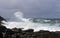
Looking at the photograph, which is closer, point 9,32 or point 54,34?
point 54,34

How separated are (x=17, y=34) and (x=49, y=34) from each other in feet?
6.91

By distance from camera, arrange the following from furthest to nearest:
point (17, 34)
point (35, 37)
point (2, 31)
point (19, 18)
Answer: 1. point (19, 18)
2. point (2, 31)
3. point (17, 34)
4. point (35, 37)

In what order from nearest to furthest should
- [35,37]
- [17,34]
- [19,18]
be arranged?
[35,37] < [17,34] < [19,18]

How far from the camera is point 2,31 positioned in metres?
14.1

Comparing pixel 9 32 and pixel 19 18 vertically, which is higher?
pixel 19 18

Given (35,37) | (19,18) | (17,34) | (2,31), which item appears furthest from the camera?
(19,18)

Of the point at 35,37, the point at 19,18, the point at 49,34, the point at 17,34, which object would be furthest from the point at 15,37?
the point at 19,18

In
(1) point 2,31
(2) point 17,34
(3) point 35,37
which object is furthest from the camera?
(1) point 2,31

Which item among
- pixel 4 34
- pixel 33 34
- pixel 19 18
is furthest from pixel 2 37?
pixel 19 18

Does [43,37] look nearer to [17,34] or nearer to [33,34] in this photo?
[33,34]

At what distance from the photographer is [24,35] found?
41.9 feet

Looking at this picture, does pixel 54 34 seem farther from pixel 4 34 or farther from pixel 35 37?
pixel 4 34

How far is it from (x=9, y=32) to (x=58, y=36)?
3.41 metres

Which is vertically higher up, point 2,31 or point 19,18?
→ point 19,18
